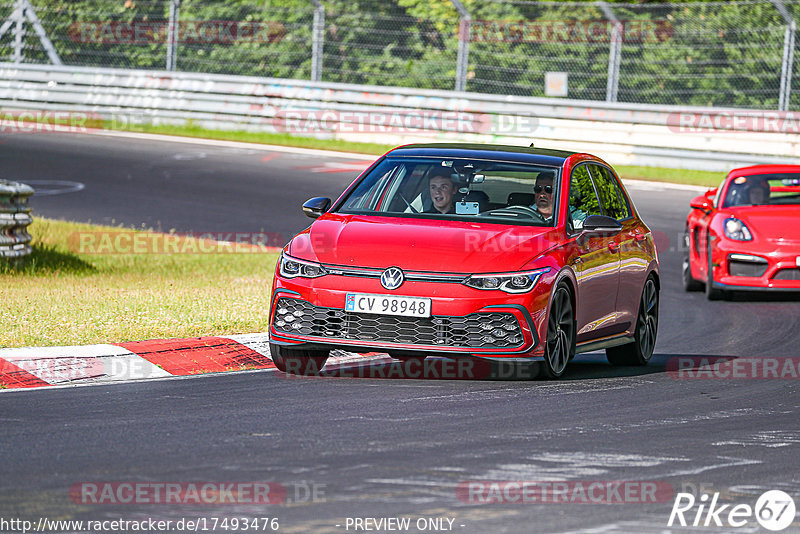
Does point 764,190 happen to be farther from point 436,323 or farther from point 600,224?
point 436,323

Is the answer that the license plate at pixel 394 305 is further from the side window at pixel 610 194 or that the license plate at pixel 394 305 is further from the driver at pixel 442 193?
the side window at pixel 610 194

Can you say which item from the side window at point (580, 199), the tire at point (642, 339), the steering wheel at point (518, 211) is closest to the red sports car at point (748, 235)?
the tire at point (642, 339)

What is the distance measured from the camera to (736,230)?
1546 cm

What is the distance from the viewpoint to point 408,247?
927cm

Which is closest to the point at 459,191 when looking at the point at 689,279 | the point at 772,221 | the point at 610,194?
the point at 610,194

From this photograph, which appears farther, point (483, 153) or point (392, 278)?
point (483, 153)

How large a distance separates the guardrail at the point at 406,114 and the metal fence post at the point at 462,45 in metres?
0.39

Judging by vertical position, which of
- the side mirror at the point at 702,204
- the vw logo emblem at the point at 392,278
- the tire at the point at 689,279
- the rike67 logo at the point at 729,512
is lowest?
the tire at the point at 689,279

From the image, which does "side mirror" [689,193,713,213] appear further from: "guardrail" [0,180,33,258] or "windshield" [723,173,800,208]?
"guardrail" [0,180,33,258]

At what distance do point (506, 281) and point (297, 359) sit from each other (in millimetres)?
1501

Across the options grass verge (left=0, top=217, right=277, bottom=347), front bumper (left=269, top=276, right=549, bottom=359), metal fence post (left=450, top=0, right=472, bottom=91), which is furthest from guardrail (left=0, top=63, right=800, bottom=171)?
front bumper (left=269, top=276, right=549, bottom=359)

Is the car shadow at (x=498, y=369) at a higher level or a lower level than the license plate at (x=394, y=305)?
lower

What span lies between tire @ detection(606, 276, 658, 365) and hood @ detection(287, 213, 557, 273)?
1.73 m

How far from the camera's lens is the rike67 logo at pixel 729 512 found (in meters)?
5.91
